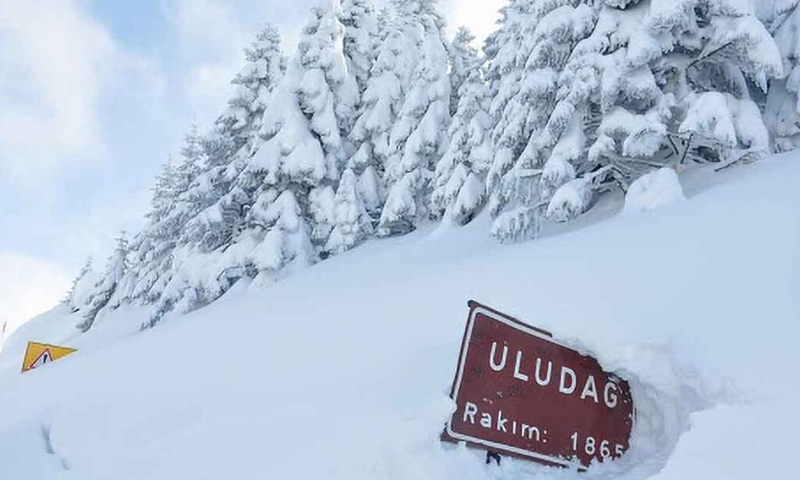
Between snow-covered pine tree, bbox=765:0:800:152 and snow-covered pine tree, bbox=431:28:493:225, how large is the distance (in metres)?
7.31

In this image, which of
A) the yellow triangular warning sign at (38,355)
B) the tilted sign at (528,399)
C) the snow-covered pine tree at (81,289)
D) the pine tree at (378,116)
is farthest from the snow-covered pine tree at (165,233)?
the tilted sign at (528,399)

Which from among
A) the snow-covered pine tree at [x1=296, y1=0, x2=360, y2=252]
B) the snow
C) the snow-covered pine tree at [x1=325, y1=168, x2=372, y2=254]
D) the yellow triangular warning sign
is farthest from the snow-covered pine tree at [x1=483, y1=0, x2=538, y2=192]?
the yellow triangular warning sign

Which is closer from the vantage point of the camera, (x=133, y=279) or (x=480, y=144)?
(x=480, y=144)

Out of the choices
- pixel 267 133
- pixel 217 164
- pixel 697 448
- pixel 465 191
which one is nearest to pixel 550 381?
pixel 697 448

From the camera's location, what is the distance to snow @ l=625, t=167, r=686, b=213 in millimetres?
9688

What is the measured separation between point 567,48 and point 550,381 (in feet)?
33.8

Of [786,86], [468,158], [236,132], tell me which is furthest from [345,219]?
[786,86]

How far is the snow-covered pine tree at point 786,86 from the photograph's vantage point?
11.3m

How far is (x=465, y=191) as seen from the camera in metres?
17.9

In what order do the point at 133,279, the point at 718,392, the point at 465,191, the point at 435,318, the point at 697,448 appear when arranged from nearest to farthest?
the point at 697,448, the point at 718,392, the point at 435,318, the point at 465,191, the point at 133,279

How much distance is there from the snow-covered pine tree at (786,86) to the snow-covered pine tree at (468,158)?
24.0 ft

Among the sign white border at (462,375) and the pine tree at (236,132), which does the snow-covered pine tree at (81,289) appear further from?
the sign white border at (462,375)

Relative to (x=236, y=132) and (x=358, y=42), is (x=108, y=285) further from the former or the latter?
(x=358, y=42)

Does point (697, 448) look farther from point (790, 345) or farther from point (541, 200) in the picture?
point (541, 200)
